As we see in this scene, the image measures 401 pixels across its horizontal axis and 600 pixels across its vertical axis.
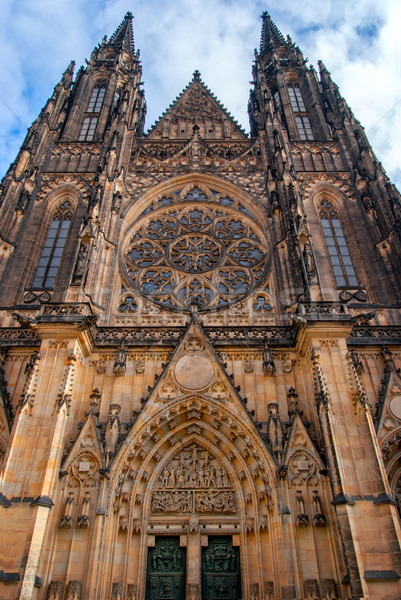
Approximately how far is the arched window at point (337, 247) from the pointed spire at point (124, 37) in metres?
15.9

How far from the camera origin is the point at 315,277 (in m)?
12.2

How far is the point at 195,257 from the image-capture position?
48.3 ft

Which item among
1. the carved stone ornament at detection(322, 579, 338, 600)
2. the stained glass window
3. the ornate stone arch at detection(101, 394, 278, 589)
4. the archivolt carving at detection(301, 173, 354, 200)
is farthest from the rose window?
the stained glass window

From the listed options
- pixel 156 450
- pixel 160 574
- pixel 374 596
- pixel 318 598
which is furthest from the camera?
A: pixel 156 450

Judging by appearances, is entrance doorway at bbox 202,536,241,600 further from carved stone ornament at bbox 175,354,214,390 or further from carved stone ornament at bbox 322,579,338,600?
carved stone ornament at bbox 175,354,214,390

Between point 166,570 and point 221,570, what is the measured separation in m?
1.13

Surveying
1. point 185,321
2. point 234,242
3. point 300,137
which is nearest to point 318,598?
point 185,321

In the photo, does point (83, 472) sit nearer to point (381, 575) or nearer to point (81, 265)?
point (81, 265)

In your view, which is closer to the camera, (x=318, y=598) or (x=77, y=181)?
(x=318, y=598)

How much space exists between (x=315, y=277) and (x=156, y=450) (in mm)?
5968

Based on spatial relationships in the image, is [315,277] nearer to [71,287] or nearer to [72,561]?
[71,287]

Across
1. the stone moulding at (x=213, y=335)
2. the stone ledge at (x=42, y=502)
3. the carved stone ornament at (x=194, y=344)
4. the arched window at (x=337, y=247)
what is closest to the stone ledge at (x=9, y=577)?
the stone ledge at (x=42, y=502)

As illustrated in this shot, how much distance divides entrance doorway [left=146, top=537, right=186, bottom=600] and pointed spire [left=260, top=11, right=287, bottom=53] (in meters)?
24.5

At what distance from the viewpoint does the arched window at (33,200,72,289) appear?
1433cm
